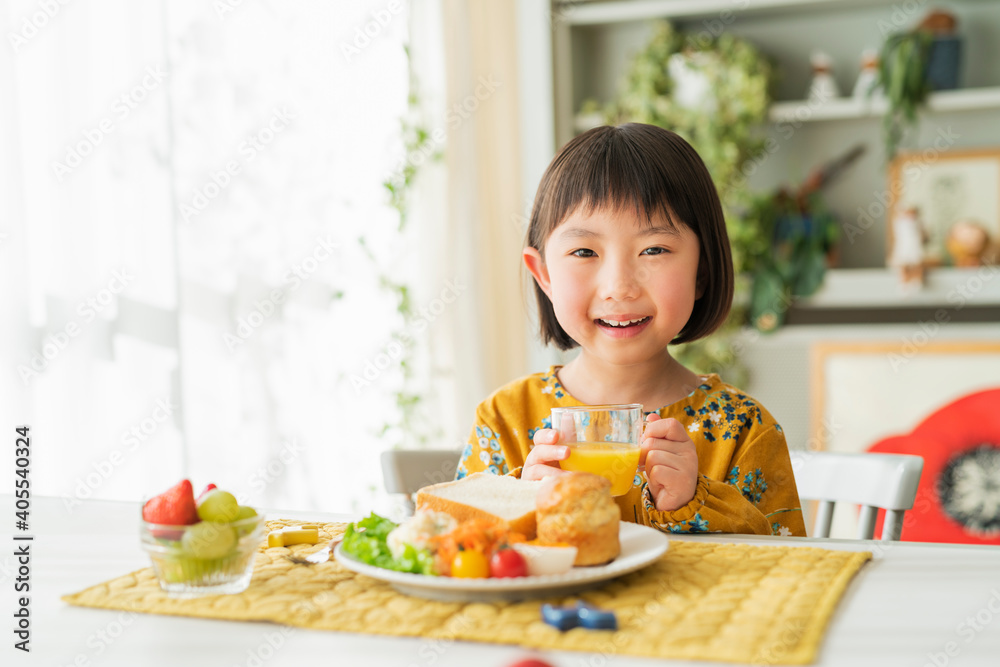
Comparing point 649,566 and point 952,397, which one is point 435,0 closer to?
point 952,397

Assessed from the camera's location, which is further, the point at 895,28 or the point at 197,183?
the point at 895,28

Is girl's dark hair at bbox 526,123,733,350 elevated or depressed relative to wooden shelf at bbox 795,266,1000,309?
elevated

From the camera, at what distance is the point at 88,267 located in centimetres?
178

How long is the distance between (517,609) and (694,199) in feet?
2.24

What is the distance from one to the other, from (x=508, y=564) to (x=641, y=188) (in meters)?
0.61

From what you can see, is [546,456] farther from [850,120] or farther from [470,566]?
[850,120]

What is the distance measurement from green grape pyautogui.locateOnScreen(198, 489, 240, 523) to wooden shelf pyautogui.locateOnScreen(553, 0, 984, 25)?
278 cm

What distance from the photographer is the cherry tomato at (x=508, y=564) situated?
744 mm

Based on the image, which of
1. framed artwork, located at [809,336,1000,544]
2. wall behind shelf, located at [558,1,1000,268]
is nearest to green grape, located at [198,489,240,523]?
framed artwork, located at [809,336,1000,544]

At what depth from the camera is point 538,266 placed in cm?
134

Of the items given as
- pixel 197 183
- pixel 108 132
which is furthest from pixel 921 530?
pixel 108 132

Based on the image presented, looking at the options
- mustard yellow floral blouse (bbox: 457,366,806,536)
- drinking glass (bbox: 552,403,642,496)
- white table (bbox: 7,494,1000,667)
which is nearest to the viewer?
white table (bbox: 7,494,1000,667)

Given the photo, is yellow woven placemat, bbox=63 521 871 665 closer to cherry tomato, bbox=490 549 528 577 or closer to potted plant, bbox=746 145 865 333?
cherry tomato, bbox=490 549 528 577

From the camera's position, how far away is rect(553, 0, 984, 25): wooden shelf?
3.13 meters
